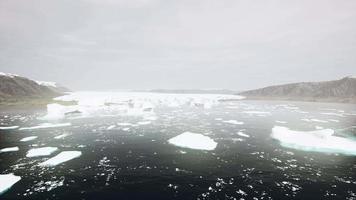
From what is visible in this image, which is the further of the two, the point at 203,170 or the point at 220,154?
the point at 220,154

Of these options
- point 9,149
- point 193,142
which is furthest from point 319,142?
point 9,149

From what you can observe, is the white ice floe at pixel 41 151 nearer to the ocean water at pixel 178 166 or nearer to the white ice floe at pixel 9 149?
the ocean water at pixel 178 166

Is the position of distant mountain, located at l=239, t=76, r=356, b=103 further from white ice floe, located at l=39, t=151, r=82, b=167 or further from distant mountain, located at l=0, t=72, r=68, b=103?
distant mountain, located at l=0, t=72, r=68, b=103

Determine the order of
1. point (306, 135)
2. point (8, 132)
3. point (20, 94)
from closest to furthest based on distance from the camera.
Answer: point (306, 135), point (8, 132), point (20, 94)

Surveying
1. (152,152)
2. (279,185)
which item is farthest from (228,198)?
(152,152)

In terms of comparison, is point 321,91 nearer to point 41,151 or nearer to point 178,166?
point 178,166

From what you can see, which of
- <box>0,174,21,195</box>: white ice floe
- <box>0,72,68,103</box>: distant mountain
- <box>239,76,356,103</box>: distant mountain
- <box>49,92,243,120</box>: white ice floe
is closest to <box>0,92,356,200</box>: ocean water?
<box>0,174,21,195</box>: white ice floe

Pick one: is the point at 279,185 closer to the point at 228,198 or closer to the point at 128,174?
the point at 228,198
